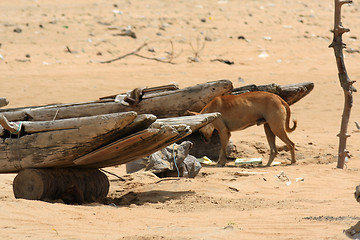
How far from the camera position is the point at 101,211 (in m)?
6.11

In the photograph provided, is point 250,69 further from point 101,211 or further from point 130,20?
point 101,211

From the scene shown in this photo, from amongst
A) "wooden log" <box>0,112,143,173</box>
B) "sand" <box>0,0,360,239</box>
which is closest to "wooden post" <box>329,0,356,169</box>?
"sand" <box>0,0,360,239</box>

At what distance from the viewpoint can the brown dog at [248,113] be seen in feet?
33.1

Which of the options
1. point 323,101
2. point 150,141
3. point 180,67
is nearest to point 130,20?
point 180,67

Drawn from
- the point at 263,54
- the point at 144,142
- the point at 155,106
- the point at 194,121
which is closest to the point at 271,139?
the point at 155,106

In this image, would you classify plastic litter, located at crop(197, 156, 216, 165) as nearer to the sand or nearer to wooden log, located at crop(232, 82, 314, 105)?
the sand

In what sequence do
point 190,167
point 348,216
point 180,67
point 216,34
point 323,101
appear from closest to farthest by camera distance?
point 348,216, point 190,167, point 323,101, point 180,67, point 216,34

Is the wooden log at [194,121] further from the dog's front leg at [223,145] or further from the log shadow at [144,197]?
the dog's front leg at [223,145]

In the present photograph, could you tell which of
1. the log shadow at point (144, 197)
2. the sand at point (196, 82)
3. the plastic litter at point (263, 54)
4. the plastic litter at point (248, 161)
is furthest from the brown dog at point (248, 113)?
the plastic litter at point (263, 54)

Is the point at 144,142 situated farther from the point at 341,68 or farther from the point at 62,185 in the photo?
the point at 341,68

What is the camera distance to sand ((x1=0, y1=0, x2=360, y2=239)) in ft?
18.0

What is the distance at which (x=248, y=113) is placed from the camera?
10180 millimetres

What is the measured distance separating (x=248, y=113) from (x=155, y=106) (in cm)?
161

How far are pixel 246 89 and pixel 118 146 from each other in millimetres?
5168
